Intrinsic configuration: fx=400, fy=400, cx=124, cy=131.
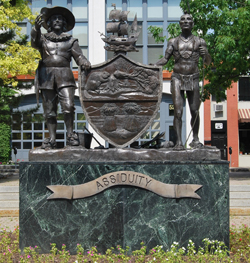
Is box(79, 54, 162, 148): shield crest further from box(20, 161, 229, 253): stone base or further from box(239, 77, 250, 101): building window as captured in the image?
box(239, 77, 250, 101): building window

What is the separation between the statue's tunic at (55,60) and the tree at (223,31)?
6.62 meters

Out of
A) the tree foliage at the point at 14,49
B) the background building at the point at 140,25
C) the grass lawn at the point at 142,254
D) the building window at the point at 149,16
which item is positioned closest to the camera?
the grass lawn at the point at 142,254

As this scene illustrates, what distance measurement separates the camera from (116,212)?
5.80 m

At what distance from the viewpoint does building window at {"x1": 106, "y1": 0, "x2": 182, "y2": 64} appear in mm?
19469

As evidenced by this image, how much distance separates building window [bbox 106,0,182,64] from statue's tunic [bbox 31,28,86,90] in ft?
43.4

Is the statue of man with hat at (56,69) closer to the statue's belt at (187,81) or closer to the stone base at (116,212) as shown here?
the stone base at (116,212)

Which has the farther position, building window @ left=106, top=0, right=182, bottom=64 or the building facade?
the building facade

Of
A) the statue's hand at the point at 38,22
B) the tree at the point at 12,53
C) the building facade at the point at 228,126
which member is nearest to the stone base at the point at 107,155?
the statue's hand at the point at 38,22

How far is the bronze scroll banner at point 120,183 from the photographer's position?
18.9 feet

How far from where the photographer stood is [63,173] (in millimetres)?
5867

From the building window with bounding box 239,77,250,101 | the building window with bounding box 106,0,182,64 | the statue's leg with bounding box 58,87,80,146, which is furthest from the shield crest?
the building window with bounding box 239,77,250,101

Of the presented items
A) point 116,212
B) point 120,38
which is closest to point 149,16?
point 120,38

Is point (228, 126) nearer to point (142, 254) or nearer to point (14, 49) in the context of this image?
point (14, 49)

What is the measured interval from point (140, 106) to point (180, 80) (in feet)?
2.64
